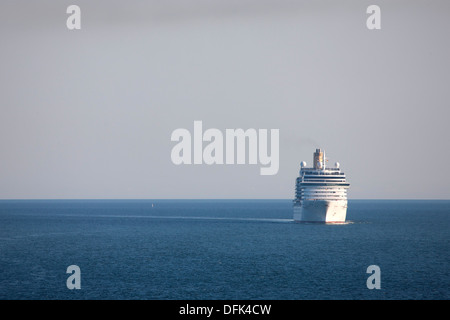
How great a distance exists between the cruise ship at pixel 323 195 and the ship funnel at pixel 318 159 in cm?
288

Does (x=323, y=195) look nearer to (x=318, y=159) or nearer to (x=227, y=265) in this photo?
(x=318, y=159)

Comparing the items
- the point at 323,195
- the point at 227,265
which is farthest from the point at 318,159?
the point at 227,265

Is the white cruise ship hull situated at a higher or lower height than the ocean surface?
higher

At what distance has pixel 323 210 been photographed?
126 m

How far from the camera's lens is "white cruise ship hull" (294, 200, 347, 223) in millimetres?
125500

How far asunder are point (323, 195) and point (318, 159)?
11.2 meters

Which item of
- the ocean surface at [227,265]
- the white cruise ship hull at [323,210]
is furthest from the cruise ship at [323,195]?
the ocean surface at [227,265]

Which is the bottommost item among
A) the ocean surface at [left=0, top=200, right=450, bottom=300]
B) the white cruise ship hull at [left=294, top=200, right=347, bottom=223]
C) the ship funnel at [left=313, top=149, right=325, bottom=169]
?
the ocean surface at [left=0, top=200, right=450, bottom=300]

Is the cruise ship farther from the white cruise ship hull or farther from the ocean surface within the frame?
the ocean surface

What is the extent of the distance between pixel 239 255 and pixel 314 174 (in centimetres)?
5008

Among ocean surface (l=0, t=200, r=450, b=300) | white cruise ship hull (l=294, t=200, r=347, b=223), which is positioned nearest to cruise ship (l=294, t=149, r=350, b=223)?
white cruise ship hull (l=294, t=200, r=347, b=223)

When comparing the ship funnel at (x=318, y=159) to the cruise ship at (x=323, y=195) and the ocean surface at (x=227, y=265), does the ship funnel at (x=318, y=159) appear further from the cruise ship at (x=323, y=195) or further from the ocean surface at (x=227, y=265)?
the ocean surface at (x=227, y=265)

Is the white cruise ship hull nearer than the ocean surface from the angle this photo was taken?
No
